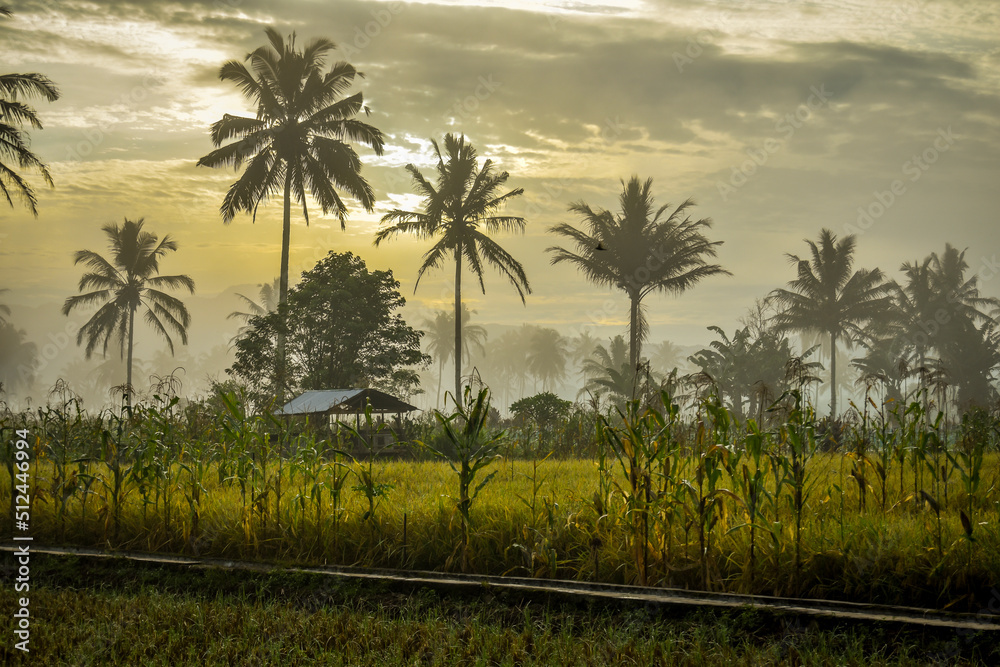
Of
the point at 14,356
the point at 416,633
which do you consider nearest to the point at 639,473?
the point at 416,633

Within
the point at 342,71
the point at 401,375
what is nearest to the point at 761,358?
the point at 401,375

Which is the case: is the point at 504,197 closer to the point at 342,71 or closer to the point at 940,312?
the point at 342,71

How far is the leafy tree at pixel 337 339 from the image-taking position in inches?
961

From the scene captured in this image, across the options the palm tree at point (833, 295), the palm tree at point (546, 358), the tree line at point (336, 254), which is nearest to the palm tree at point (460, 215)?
the tree line at point (336, 254)

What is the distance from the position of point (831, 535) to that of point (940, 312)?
51.6 m

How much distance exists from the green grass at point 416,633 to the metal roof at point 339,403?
11596 millimetres

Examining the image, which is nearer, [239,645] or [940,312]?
[239,645]

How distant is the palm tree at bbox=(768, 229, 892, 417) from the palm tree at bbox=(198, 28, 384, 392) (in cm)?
2874

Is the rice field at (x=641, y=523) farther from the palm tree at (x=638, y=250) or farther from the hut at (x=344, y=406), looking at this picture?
the palm tree at (x=638, y=250)

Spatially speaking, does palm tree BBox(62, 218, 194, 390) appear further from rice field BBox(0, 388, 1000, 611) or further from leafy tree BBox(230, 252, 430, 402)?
rice field BBox(0, 388, 1000, 611)

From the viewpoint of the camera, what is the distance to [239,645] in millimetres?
3443

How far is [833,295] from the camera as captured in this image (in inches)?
1644

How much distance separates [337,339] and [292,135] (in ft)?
27.3

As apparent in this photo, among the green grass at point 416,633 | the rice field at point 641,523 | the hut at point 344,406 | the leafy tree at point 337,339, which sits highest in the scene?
the leafy tree at point 337,339
